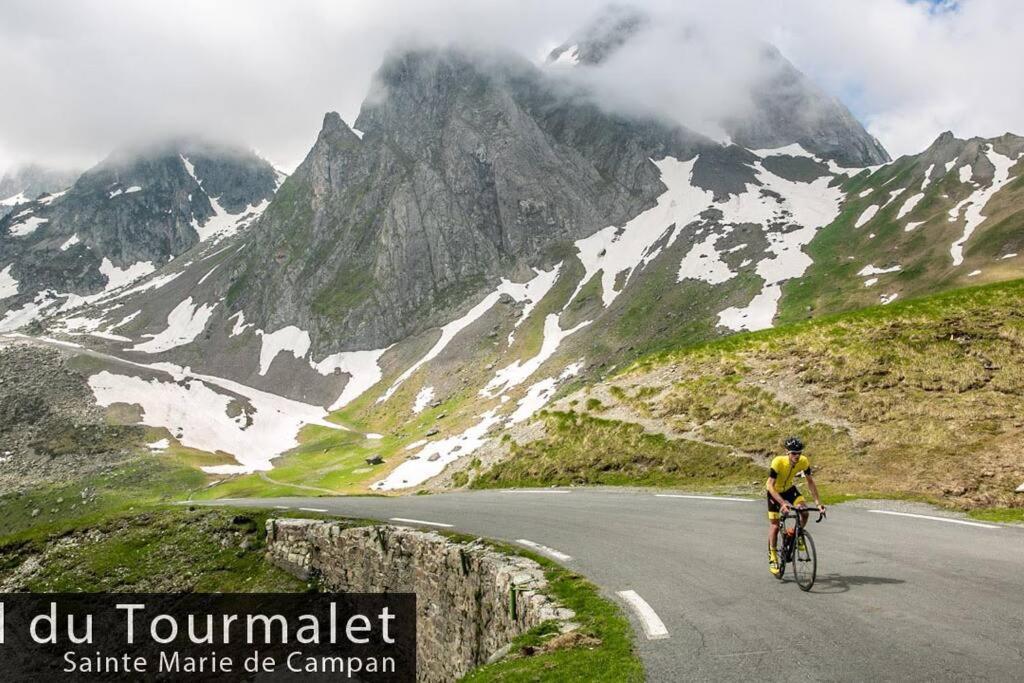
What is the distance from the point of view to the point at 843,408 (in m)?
26.3

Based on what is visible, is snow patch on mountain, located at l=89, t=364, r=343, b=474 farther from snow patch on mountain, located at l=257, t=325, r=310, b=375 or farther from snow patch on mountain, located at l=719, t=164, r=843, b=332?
→ snow patch on mountain, located at l=719, t=164, r=843, b=332

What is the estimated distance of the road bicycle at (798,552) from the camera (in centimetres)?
995

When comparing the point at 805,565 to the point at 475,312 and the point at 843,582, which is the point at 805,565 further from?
the point at 475,312

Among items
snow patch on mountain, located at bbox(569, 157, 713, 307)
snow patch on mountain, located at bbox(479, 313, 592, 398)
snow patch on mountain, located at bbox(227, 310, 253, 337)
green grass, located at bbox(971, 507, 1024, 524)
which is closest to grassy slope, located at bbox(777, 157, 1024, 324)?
snow patch on mountain, located at bbox(569, 157, 713, 307)

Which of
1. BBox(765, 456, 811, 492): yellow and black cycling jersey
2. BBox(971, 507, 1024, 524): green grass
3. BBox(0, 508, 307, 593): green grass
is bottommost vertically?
BBox(0, 508, 307, 593): green grass

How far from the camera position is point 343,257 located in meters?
181

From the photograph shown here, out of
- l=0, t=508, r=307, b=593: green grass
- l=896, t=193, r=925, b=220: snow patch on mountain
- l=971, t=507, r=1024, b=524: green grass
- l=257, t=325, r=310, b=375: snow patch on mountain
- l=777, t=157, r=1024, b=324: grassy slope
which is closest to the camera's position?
l=971, t=507, r=1024, b=524: green grass

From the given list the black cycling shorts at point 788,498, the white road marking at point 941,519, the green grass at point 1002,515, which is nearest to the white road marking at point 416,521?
the black cycling shorts at point 788,498

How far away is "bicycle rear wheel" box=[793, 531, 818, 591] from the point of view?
989 cm

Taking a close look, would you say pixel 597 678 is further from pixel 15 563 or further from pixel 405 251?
pixel 405 251

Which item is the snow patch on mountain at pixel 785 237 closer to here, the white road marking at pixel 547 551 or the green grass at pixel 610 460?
the green grass at pixel 610 460

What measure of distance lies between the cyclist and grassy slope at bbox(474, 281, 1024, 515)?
907 cm

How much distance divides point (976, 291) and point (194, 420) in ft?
408

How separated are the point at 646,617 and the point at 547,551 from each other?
5.81 metres
